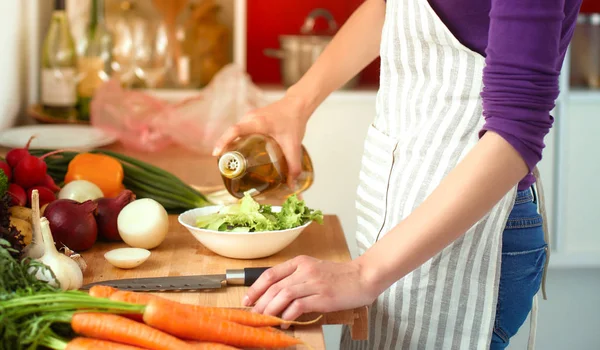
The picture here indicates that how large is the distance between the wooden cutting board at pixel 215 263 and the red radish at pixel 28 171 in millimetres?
168

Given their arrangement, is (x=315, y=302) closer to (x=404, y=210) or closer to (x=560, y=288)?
(x=404, y=210)

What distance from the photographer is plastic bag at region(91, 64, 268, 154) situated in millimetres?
2227

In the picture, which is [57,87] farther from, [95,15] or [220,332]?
[220,332]

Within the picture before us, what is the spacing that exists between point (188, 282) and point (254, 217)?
0.60ft

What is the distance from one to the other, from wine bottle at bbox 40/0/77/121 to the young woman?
134cm

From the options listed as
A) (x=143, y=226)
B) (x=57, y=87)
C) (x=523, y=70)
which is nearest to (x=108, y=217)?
(x=143, y=226)

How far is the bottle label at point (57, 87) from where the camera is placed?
245 cm

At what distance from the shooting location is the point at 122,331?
0.79m

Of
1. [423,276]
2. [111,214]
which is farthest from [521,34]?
[111,214]

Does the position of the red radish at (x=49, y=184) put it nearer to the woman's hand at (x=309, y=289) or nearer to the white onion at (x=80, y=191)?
the white onion at (x=80, y=191)

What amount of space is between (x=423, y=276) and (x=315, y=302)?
292 millimetres

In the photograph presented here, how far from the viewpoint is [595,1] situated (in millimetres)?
3412

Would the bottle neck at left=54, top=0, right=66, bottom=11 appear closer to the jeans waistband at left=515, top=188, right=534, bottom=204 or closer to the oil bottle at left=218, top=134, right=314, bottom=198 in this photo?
the oil bottle at left=218, top=134, right=314, bottom=198

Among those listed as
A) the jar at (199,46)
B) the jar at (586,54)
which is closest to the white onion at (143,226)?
the jar at (199,46)
